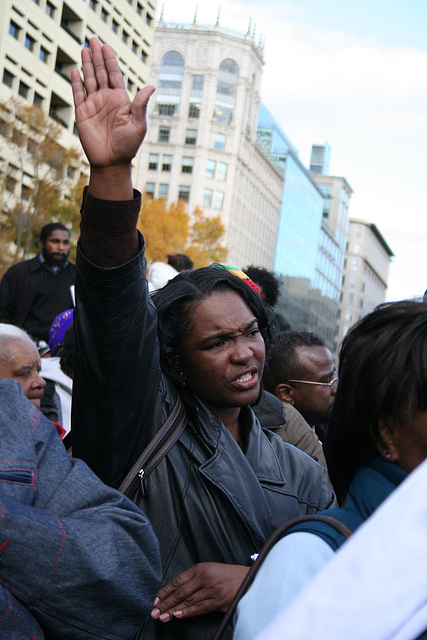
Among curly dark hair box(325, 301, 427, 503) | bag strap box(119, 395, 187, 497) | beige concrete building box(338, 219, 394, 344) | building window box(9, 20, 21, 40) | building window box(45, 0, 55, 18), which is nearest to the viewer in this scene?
curly dark hair box(325, 301, 427, 503)

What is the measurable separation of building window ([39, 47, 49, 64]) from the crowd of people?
4261cm

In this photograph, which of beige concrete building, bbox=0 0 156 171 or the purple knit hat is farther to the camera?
beige concrete building, bbox=0 0 156 171

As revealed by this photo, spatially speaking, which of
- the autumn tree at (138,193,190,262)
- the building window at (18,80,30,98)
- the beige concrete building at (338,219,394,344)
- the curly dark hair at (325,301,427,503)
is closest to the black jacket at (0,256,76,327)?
the curly dark hair at (325,301,427,503)

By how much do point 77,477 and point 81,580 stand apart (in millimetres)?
272

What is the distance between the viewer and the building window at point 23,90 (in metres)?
40.5

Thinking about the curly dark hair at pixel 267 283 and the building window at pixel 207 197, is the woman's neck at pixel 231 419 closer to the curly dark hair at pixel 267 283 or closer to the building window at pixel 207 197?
the curly dark hair at pixel 267 283

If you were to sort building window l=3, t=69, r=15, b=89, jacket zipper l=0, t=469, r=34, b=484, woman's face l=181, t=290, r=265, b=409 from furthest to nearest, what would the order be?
1. building window l=3, t=69, r=15, b=89
2. woman's face l=181, t=290, r=265, b=409
3. jacket zipper l=0, t=469, r=34, b=484

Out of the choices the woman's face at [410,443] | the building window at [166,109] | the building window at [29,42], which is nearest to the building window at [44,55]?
the building window at [29,42]

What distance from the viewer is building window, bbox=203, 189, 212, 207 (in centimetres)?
9050

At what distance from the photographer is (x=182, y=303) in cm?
286

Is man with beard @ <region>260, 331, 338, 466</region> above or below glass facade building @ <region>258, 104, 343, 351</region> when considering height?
below

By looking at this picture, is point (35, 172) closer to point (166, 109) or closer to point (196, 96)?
point (196, 96)

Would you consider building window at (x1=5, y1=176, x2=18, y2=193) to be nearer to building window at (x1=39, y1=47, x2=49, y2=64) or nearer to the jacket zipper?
building window at (x1=39, y1=47, x2=49, y2=64)

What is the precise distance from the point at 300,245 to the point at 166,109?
25117 millimetres
